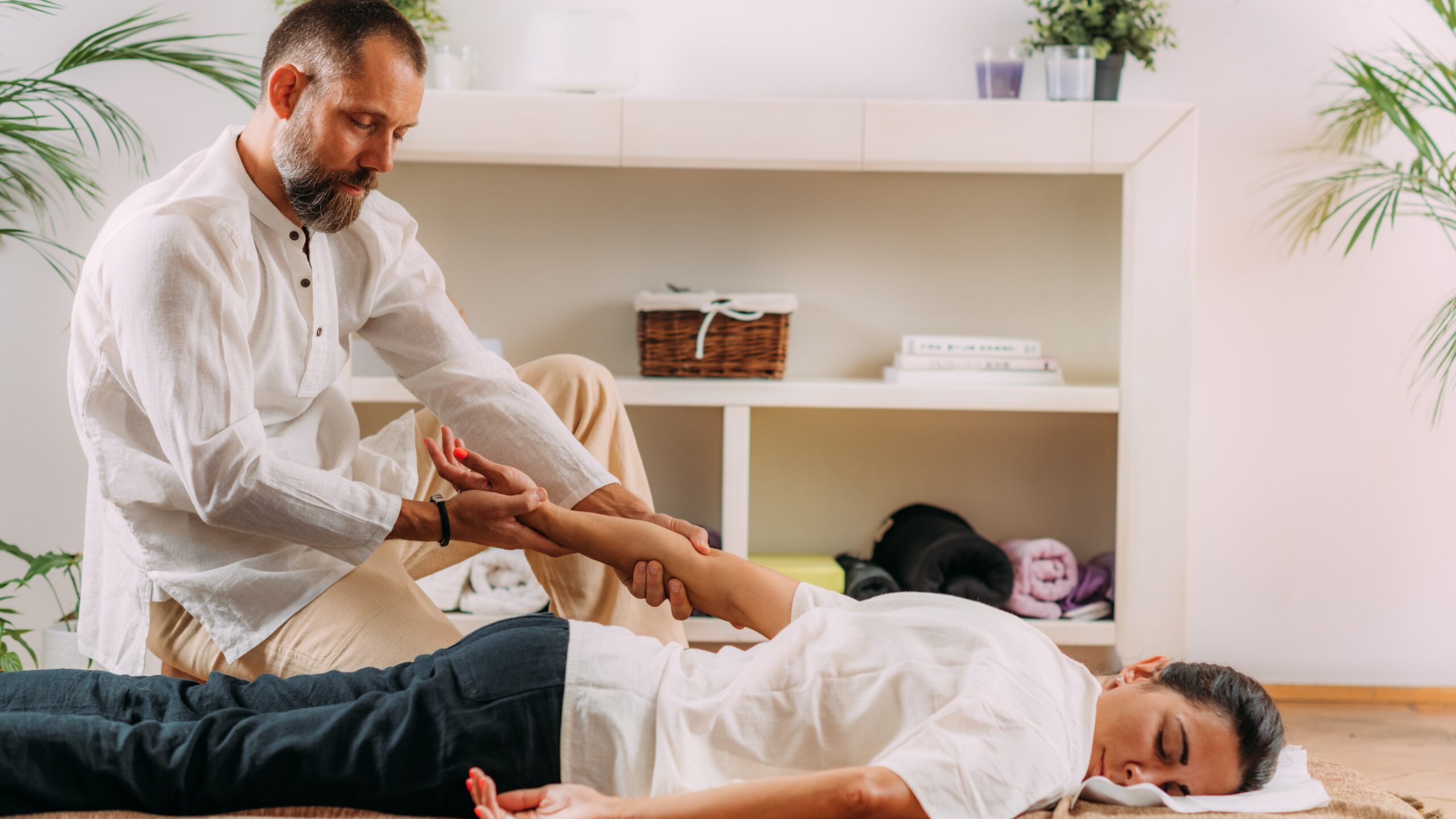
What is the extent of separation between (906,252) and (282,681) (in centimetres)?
183

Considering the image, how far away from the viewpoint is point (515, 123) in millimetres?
2188

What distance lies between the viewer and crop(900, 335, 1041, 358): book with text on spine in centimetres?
240

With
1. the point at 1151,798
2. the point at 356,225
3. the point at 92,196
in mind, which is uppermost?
the point at 92,196

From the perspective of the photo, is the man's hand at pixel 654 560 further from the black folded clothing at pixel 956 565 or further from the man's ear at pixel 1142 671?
the black folded clothing at pixel 956 565

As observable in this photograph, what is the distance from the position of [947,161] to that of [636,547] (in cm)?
114

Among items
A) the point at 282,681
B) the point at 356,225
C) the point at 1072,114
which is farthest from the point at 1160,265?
the point at 282,681

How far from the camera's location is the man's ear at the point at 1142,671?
1.30m

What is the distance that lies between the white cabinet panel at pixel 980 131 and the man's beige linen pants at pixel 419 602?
83cm

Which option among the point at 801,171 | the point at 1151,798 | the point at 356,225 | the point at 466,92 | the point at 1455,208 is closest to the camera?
the point at 1151,798

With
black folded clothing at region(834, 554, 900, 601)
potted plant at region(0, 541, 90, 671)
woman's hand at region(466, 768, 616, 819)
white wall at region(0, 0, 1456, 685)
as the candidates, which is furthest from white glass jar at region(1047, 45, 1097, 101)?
potted plant at region(0, 541, 90, 671)

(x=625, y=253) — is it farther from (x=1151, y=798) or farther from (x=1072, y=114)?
(x=1151, y=798)

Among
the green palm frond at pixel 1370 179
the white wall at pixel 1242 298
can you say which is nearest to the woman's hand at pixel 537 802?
the white wall at pixel 1242 298

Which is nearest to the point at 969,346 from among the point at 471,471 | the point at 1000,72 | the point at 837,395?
the point at 837,395

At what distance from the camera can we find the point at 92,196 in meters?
2.45
